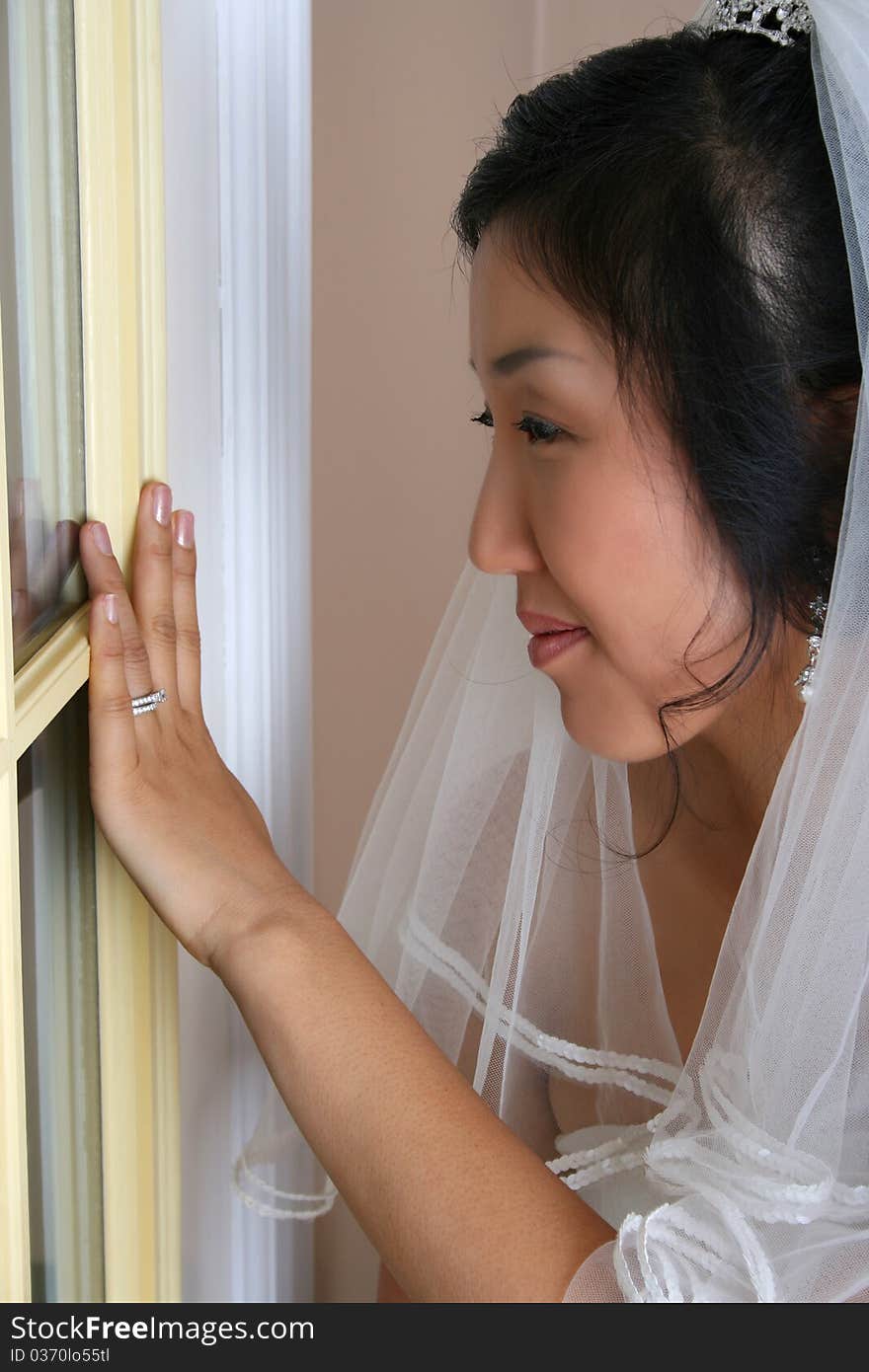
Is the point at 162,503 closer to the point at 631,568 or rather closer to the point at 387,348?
the point at 631,568

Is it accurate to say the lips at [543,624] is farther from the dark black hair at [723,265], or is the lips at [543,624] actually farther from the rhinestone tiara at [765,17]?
the rhinestone tiara at [765,17]

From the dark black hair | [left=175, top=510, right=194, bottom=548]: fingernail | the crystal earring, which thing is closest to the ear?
the dark black hair

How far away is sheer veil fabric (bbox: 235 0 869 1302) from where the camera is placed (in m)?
0.70

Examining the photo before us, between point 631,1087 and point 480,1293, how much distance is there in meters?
0.36

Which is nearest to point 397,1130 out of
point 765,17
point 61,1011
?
point 61,1011

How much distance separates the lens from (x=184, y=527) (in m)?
0.80

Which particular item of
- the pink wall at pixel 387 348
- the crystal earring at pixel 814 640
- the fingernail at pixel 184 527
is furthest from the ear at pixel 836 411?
the pink wall at pixel 387 348

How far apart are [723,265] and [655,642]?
23cm

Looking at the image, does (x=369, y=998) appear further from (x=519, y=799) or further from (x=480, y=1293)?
(x=519, y=799)

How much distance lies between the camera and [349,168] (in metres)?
1.53

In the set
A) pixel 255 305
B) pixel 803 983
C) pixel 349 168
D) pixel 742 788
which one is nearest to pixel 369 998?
pixel 803 983

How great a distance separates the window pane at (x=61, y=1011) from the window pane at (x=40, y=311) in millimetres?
81

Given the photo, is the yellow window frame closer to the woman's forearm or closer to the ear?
the woman's forearm

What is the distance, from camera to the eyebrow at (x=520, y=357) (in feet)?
2.56
